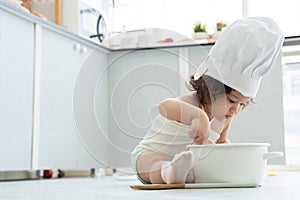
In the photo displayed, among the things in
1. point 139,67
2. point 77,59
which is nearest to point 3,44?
point 77,59

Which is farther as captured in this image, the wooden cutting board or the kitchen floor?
the wooden cutting board

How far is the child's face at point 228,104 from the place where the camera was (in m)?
1.14

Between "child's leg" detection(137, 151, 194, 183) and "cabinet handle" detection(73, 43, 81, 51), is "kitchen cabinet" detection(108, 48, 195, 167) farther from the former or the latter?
"cabinet handle" detection(73, 43, 81, 51)

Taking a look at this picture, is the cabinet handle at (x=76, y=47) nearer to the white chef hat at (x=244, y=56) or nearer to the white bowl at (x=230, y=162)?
the white chef hat at (x=244, y=56)

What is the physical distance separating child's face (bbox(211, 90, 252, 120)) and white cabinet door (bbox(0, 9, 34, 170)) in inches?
36.8

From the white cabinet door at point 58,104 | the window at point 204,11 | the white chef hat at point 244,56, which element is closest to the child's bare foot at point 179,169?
the white chef hat at point 244,56

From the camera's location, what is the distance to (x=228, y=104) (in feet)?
3.96

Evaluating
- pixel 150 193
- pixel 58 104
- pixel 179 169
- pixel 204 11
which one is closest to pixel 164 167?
pixel 179 169

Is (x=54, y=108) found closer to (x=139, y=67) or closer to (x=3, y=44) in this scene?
(x=3, y=44)

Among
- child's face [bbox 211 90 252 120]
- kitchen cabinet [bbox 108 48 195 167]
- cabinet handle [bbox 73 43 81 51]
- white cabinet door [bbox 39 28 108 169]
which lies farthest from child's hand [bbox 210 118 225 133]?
cabinet handle [bbox 73 43 81 51]

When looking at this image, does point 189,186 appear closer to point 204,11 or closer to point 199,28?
point 199,28

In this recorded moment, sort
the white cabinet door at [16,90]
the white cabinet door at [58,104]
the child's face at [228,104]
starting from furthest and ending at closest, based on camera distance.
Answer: the white cabinet door at [58,104] → the white cabinet door at [16,90] → the child's face at [228,104]

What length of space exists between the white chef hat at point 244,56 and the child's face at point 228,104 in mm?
28

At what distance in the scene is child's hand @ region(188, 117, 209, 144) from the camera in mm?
1073
